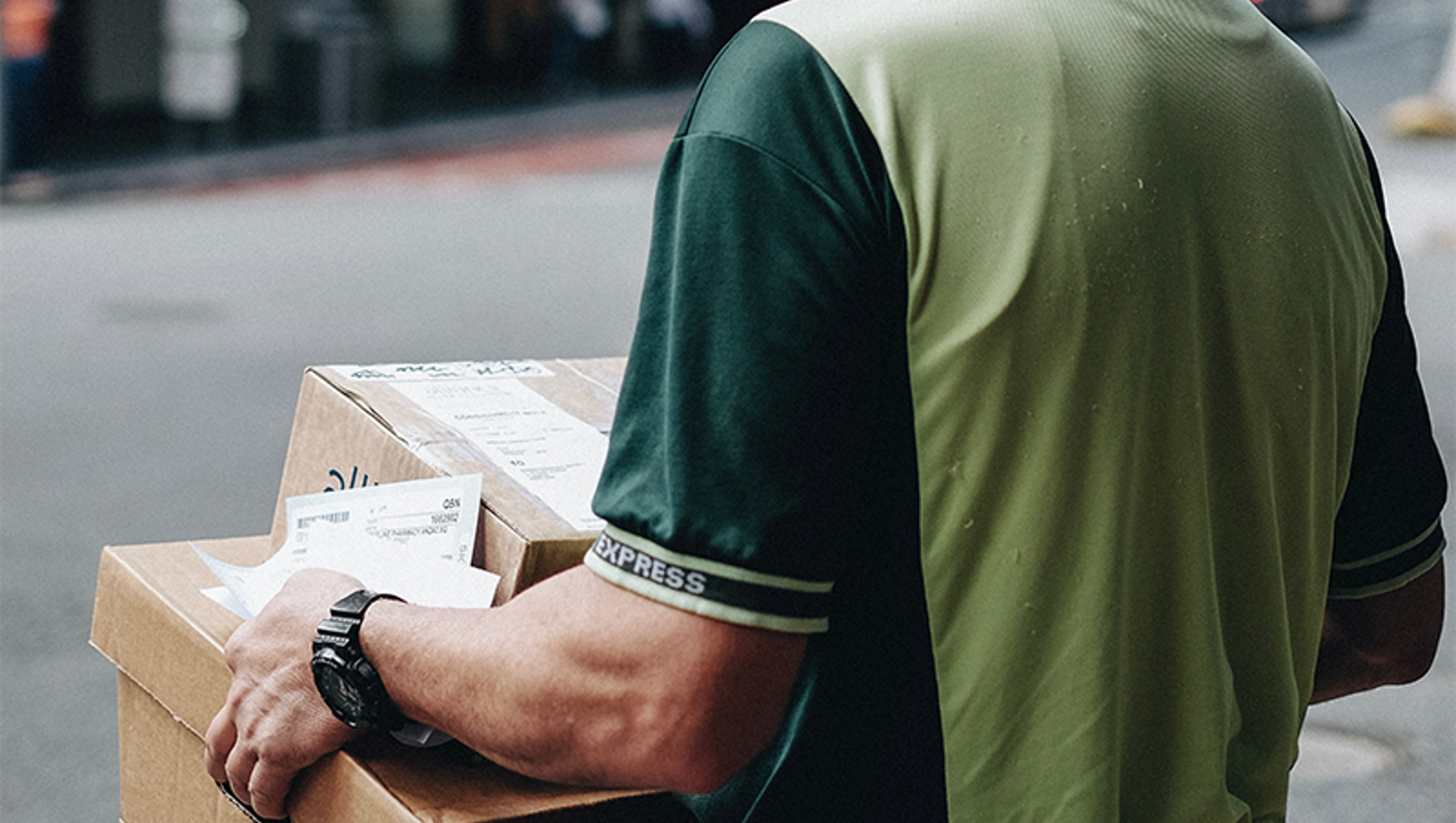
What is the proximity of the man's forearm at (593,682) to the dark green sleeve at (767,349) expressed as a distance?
1.5 inches

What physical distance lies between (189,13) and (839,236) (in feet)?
50.0

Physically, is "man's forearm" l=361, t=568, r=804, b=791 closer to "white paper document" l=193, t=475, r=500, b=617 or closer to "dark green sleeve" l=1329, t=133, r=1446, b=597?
"white paper document" l=193, t=475, r=500, b=617

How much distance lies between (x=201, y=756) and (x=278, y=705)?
280 millimetres

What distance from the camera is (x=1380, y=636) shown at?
1782mm

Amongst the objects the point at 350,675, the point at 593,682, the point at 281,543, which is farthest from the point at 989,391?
the point at 281,543

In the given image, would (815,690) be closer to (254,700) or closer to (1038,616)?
(1038,616)

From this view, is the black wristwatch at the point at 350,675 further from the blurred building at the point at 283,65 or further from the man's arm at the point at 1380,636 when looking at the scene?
the blurred building at the point at 283,65

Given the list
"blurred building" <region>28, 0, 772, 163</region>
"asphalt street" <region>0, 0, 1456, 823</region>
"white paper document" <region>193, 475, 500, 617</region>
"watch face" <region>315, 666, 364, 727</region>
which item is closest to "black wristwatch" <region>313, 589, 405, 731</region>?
"watch face" <region>315, 666, 364, 727</region>

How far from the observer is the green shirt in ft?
4.10

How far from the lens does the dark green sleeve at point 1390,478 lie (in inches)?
65.0

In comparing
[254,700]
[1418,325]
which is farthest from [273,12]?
[254,700]

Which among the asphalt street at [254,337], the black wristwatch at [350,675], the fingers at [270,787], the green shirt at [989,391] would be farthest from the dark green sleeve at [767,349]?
the asphalt street at [254,337]

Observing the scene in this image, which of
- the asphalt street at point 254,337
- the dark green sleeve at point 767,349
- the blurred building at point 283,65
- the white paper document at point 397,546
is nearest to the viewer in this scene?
the dark green sleeve at point 767,349

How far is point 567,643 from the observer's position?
1.33m
